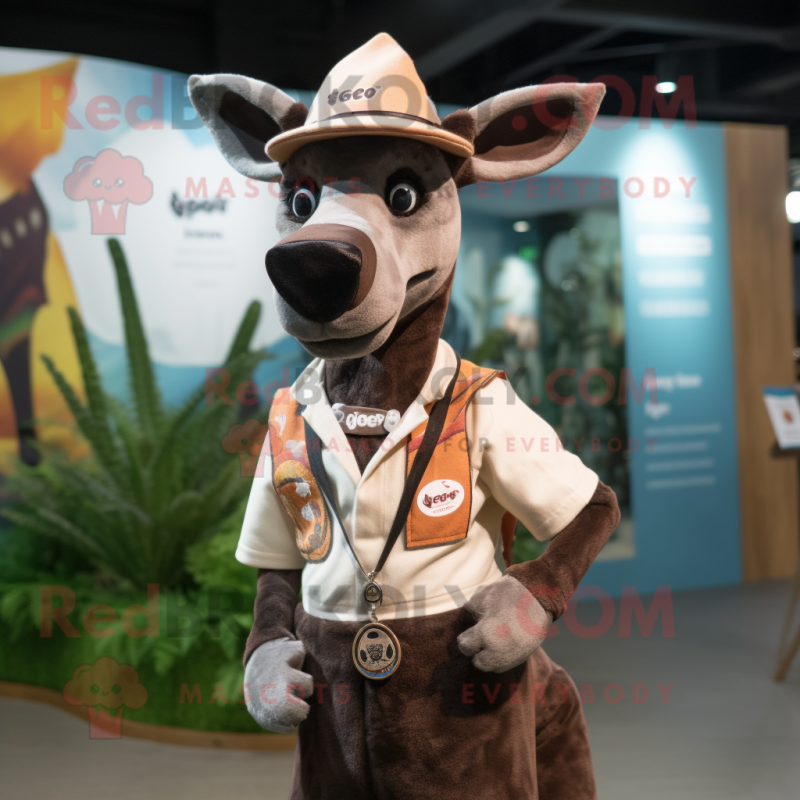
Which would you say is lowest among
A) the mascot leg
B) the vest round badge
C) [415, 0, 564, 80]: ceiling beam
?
the mascot leg

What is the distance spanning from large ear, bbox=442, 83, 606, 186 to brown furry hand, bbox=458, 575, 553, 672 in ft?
1.76

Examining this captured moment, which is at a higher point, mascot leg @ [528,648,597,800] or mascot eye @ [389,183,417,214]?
mascot eye @ [389,183,417,214]

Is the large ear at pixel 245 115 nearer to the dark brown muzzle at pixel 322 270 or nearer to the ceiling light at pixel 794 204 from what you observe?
the dark brown muzzle at pixel 322 270

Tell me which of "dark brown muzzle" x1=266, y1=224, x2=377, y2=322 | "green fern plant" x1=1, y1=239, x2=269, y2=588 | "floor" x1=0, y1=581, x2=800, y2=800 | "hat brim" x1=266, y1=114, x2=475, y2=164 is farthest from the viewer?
"green fern plant" x1=1, y1=239, x2=269, y2=588

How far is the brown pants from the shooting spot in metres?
0.99

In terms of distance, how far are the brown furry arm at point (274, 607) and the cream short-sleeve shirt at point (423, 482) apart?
0.03 m

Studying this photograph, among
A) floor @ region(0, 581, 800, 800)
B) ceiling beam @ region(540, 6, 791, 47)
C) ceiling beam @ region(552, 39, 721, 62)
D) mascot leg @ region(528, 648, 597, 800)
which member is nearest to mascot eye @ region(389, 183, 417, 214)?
mascot leg @ region(528, 648, 597, 800)

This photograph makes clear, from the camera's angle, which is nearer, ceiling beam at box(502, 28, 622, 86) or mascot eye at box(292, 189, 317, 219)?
mascot eye at box(292, 189, 317, 219)

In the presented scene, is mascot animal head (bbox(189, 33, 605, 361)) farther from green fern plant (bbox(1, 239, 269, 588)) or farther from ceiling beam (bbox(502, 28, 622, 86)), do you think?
ceiling beam (bbox(502, 28, 622, 86))

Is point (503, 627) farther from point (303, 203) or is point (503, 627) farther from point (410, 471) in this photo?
point (303, 203)

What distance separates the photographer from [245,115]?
3.98 ft

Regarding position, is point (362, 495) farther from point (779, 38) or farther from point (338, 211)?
point (779, 38)

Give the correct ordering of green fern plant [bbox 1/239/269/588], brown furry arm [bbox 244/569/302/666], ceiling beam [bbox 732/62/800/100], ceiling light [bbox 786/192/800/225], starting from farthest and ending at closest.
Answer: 1. ceiling light [bbox 786/192/800/225]
2. ceiling beam [bbox 732/62/800/100]
3. green fern plant [bbox 1/239/269/588]
4. brown furry arm [bbox 244/569/302/666]

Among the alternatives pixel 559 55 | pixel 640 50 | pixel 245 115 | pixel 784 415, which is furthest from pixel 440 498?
pixel 640 50
